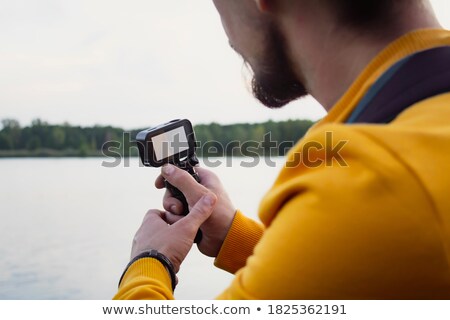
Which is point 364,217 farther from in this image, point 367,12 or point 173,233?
point 173,233

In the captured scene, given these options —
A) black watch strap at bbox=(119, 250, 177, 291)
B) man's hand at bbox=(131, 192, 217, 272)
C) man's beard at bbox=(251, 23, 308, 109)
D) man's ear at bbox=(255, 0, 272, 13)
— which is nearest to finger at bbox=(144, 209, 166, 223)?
man's hand at bbox=(131, 192, 217, 272)

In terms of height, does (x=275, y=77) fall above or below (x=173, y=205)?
above

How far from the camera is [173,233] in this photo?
2.99 feet

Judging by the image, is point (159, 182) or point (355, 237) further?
point (159, 182)

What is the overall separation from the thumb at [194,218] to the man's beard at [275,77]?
20 cm

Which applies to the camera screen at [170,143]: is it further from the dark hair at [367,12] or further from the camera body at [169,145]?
the dark hair at [367,12]

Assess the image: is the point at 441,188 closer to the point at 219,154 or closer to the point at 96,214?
the point at 219,154

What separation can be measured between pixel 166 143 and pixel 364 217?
1.93ft

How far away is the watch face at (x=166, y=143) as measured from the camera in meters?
0.97

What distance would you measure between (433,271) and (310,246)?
109 millimetres

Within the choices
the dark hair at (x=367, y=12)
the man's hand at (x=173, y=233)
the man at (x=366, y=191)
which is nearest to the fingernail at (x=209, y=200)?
the man's hand at (x=173, y=233)

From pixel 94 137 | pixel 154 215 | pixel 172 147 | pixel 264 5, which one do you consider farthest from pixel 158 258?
pixel 94 137

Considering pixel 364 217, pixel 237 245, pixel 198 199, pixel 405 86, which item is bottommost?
pixel 237 245

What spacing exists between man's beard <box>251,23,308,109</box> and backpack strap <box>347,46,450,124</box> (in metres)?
0.23
